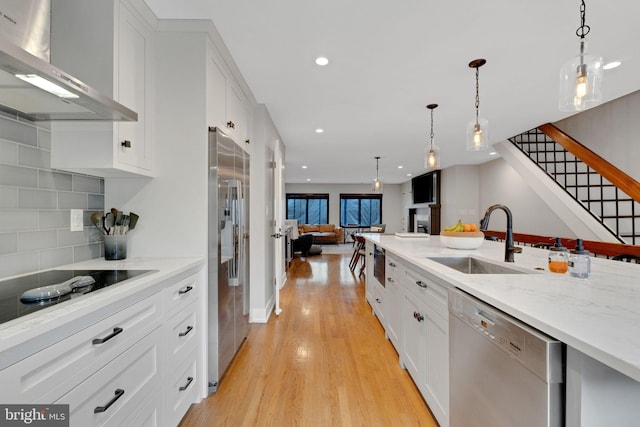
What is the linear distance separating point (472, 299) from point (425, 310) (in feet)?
1.76

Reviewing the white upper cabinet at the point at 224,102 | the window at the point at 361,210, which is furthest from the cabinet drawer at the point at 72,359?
the window at the point at 361,210

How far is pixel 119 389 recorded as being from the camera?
104 cm

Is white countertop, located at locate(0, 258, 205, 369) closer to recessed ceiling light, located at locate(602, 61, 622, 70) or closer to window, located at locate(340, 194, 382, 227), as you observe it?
recessed ceiling light, located at locate(602, 61, 622, 70)

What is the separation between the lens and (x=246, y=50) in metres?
2.14

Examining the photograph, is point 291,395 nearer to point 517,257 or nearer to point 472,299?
point 472,299

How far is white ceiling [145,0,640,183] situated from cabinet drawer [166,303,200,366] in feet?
6.14

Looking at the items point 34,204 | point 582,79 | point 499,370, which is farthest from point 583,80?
point 34,204

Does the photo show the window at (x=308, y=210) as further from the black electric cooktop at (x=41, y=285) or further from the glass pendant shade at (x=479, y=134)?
the black electric cooktop at (x=41, y=285)

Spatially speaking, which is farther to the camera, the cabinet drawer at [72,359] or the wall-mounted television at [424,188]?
the wall-mounted television at [424,188]

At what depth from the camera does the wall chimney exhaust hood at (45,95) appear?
2.81ft

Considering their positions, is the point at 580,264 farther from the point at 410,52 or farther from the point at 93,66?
the point at 93,66

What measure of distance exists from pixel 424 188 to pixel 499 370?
867 cm

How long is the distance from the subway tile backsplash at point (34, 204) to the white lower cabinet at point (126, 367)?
0.65 meters

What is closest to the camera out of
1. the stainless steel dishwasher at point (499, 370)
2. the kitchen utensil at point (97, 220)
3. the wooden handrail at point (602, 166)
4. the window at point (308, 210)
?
the stainless steel dishwasher at point (499, 370)
